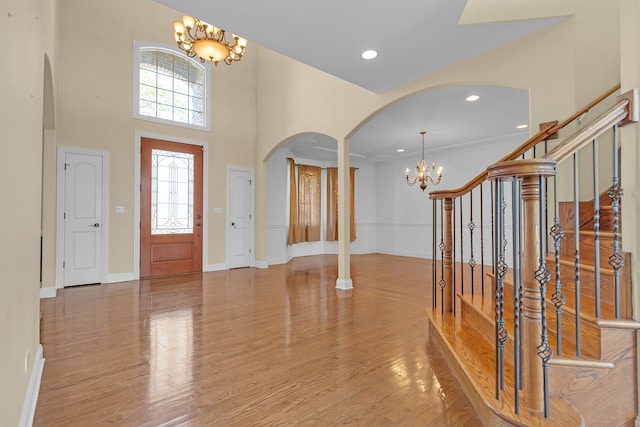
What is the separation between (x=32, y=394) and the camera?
1.77 metres

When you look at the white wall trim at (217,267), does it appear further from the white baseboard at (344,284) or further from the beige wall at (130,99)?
the white baseboard at (344,284)

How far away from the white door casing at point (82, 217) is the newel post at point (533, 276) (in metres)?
5.71

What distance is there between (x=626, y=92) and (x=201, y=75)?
6547mm

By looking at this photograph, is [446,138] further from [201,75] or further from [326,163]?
[201,75]

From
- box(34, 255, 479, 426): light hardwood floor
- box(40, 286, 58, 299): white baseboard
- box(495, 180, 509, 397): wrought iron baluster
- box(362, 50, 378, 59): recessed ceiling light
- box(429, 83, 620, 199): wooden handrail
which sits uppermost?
box(362, 50, 378, 59): recessed ceiling light

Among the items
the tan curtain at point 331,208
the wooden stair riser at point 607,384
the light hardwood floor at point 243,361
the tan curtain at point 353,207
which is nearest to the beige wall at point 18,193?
the light hardwood floor at point 243,361

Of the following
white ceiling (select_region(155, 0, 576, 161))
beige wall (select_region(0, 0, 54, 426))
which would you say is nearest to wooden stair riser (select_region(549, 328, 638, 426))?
beige wall (select_region(0, 0, 54, 426))

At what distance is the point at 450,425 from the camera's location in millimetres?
1639

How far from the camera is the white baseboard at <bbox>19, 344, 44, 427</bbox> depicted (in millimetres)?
1541

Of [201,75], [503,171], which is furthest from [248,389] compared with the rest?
[201,75]

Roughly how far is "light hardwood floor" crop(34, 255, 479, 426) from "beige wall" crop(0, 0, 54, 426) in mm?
488

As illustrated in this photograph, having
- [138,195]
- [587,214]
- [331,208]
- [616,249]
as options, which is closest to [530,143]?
[587,214]

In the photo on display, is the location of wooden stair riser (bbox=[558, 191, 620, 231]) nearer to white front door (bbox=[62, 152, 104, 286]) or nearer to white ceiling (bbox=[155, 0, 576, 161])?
white ceiling (bbox=[155, 0, 576, 161])

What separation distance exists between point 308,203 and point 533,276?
23.6 ft
